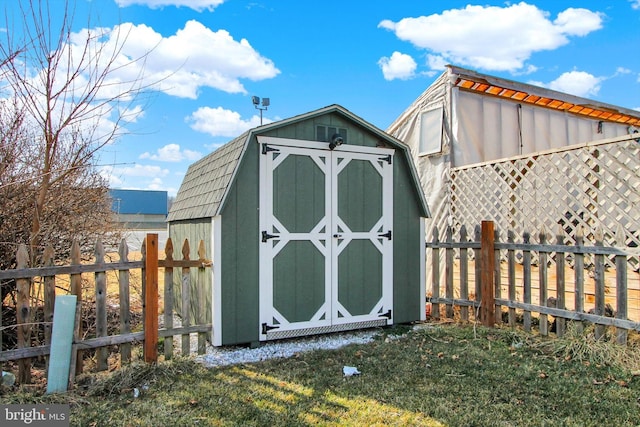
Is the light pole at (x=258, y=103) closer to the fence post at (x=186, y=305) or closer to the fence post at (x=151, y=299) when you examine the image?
the fence post at (x=186, y=305)

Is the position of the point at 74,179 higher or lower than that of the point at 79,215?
higher

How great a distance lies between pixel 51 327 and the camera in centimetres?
314

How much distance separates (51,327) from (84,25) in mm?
2425

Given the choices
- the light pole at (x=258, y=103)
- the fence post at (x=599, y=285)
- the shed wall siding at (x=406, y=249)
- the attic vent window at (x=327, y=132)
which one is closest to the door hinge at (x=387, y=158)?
the shed wall siding at (x=406, y=249)

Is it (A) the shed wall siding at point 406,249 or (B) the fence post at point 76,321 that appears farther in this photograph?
(A) the shed wall siding at point 406,249

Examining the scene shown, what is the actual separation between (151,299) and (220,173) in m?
1.49

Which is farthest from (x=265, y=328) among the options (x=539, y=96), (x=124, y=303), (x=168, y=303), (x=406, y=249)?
(x=539, y=96)

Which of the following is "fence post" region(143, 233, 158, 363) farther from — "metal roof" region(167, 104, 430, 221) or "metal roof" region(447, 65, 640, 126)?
"metal roof" region(447, 65, 640, 126)

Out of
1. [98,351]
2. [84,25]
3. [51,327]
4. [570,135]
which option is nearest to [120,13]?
[84,25]

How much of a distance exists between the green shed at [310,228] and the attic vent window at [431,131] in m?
2.84

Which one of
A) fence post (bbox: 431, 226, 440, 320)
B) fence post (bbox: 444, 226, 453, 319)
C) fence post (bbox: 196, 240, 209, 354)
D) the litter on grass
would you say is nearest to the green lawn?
the litter on grass

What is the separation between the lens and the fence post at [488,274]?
4.69 metres

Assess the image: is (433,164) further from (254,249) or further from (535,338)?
(254,249)

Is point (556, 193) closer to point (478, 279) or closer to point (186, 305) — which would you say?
point (478, 279)
